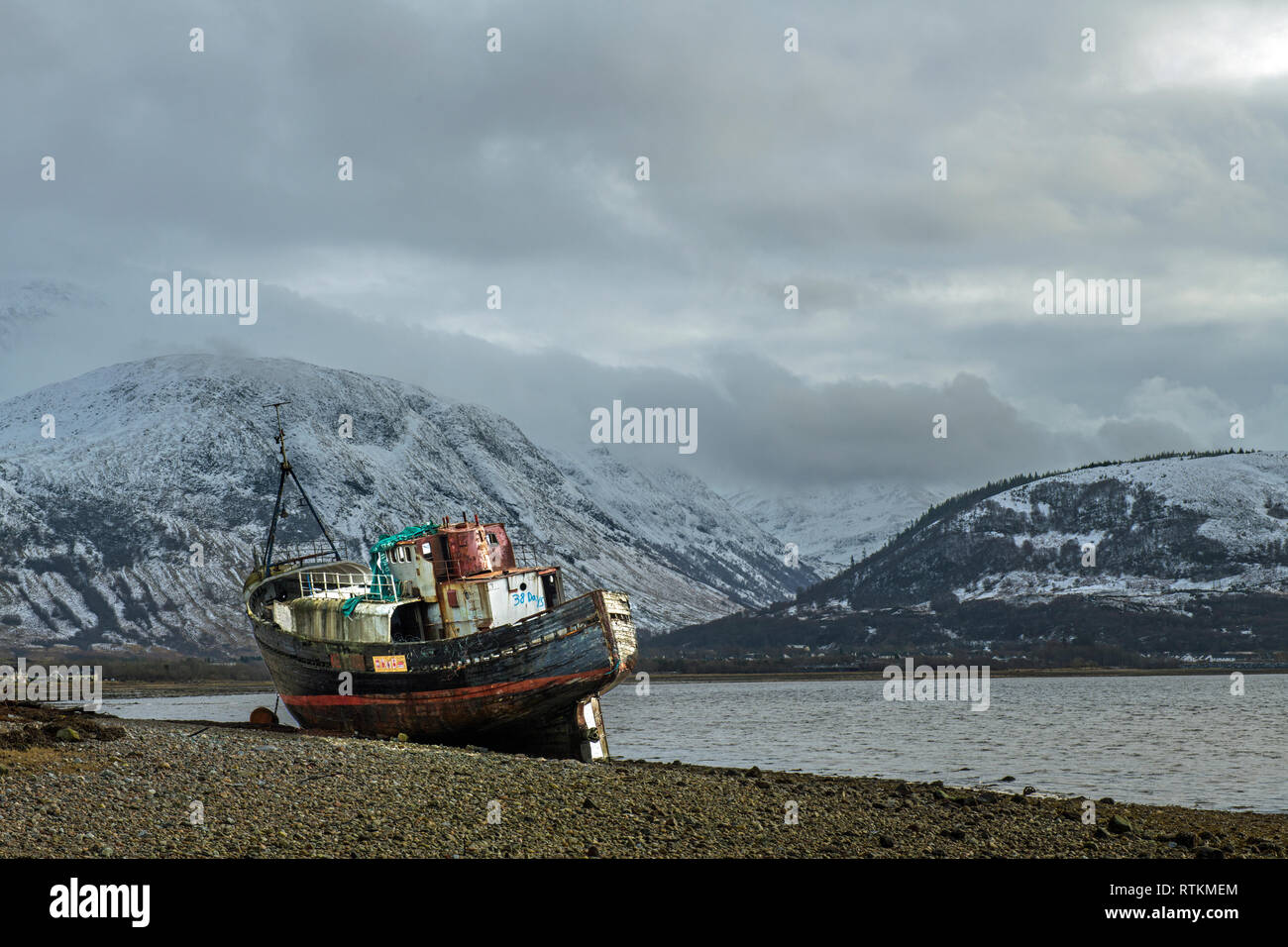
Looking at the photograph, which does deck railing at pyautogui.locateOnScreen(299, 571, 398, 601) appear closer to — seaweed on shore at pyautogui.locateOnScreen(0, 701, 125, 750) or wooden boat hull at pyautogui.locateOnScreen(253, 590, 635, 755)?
wooden boat hull at pyautogui.locateOnScreen(253, 590, 635, 755)

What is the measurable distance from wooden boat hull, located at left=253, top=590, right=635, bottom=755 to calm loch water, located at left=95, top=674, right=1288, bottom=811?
10599 mm

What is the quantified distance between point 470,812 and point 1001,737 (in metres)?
55.3

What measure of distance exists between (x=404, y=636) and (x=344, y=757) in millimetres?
17751

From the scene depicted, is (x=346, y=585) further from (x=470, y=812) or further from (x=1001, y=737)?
(x=1001, y=737)

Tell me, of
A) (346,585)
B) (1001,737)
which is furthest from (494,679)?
(1001,737)

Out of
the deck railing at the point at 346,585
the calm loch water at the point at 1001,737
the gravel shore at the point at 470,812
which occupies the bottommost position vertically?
the calm loch water at the point at 1001,737

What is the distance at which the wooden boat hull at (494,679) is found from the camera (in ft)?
155

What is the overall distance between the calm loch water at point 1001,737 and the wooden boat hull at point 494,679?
34.8 feet

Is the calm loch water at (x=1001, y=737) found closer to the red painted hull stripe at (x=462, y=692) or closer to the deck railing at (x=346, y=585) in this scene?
the red painted hull stripe at (x=462, y=692)

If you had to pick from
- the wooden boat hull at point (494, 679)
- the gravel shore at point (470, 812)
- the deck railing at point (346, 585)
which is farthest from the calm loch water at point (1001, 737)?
the deck railing at point (346, 585)

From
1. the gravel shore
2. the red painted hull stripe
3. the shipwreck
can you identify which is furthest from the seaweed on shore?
the shipwreck

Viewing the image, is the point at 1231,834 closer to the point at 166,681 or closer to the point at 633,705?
the point at 633,705
